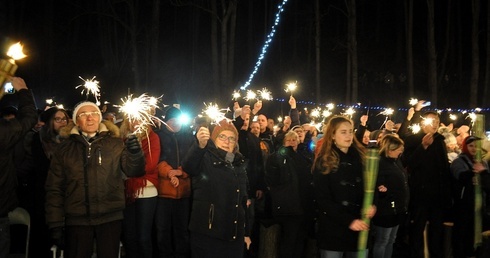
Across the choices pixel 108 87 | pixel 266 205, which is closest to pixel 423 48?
pixel 108 87

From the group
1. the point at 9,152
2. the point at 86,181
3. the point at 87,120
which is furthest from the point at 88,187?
the point at 9,152

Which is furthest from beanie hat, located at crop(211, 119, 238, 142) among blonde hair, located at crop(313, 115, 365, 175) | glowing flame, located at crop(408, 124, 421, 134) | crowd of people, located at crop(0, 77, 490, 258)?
glowing flame, located at crop(408, 124, 421, 134)

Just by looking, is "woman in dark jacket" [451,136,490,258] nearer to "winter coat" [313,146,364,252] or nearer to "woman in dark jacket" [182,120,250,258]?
"winter coat" [313,146,364,252]

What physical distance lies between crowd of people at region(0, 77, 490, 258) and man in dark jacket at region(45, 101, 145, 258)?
12 millimetres

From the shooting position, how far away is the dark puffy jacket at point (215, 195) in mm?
5199

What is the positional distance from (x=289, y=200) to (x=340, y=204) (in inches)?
67.2

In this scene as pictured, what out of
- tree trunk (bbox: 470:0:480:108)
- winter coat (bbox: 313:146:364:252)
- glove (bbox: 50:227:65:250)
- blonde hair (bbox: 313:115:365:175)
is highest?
tree trunk (bbox: 470:0:480:108)

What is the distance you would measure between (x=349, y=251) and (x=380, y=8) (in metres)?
34.0

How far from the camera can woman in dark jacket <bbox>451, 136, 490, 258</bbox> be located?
7.51 meters

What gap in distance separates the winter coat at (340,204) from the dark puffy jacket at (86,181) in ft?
6.39

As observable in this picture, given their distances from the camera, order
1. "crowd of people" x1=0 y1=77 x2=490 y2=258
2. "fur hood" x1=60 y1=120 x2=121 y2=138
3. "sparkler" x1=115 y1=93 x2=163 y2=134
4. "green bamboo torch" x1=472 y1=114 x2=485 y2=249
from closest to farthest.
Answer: "crowd of people" x1=0 y1=77 x2=490 y2=258 < "fur hood" x1=60 y1=120 x2=121 y2=138 < "sparkler" x1=115 y1=93 x2=163 y2=134 < "green bamboo torch" x1=472 y1=114 x2=485 y2=249

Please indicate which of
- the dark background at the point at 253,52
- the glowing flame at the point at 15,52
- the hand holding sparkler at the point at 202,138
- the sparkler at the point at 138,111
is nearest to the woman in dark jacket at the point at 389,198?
the hand holding sparkler at the point at 202,138

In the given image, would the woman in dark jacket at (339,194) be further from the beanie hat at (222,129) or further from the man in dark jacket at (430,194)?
the man in dark jacket at (430,194)

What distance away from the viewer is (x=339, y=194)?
514 centimetres
